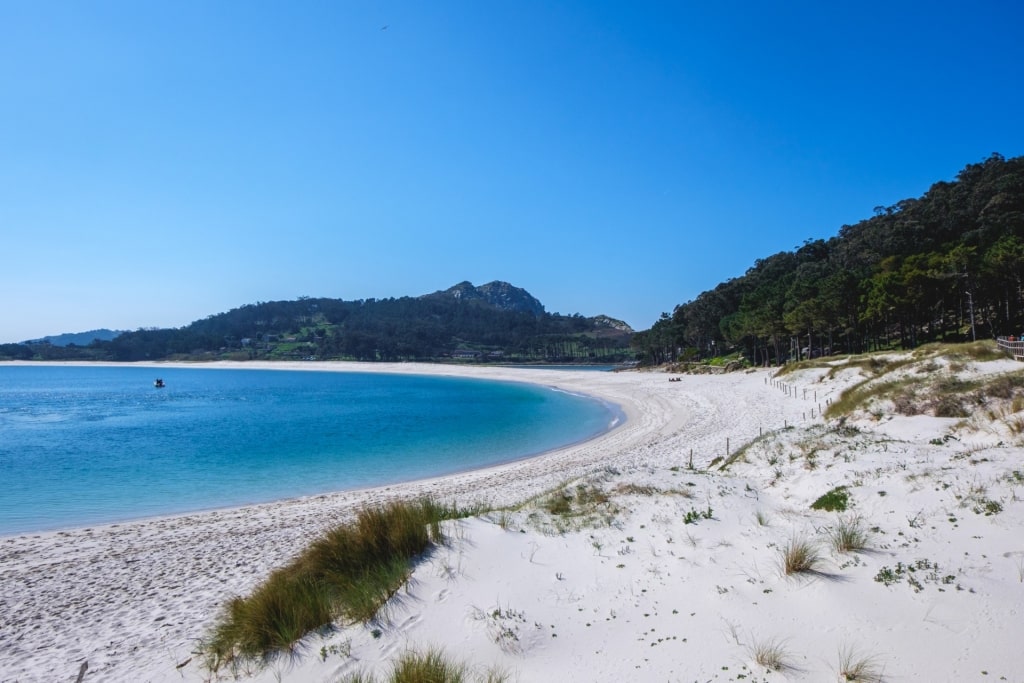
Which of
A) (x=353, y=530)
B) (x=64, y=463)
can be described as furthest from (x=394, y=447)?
(x=353, y=530)

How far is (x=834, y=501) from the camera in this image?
26.3 feet

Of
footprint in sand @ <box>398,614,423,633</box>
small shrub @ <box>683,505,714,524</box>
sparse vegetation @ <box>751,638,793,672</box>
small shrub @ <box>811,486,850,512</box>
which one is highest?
small shrub @ <box>811,486,850,512</box>

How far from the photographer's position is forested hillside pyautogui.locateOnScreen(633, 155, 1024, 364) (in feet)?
154

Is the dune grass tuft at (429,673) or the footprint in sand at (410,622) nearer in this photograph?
the dune grass tuft at (429,673)

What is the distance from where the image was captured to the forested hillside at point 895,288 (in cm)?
4697

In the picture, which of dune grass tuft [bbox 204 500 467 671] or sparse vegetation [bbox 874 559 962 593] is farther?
dune grass tuft [bbox 204 500 467 671]

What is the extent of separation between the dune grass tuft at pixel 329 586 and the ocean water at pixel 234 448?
12.7 meters

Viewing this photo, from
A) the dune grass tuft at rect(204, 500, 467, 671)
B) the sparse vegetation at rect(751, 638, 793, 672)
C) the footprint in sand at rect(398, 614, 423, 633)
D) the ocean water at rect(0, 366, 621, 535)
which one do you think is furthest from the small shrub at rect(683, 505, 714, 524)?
the ocean water at rect(0, 366, 621, 535)

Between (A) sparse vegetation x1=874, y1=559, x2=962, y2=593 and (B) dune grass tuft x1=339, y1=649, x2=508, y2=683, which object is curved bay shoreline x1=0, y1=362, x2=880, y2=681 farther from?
(A) sparse vegetation x1=874, y1=559, x2=962, y2=593

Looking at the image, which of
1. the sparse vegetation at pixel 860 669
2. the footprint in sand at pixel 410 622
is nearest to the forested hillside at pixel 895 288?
the sparse vegetation at pixel 860 669

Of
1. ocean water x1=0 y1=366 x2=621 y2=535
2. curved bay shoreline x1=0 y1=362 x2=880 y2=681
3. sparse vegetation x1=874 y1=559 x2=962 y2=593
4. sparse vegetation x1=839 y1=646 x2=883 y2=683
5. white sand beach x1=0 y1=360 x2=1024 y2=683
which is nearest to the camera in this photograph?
sparse vegetation x1=839 y1=646 x2=883 y2=683

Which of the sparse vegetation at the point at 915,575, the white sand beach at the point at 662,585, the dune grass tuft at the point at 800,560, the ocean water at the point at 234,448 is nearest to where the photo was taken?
the white sand beach at the point at 662,585

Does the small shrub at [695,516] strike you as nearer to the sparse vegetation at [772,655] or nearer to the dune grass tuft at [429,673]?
the sparse vegetation at [772,655]

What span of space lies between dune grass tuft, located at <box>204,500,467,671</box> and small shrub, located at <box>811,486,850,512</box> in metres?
5.80
